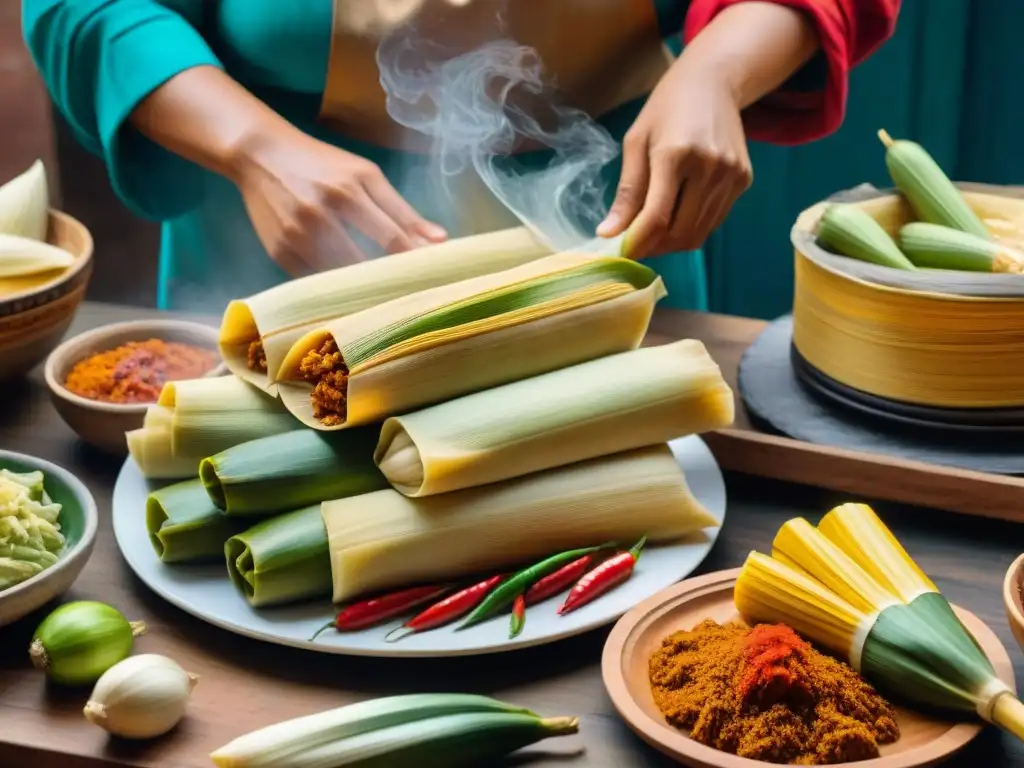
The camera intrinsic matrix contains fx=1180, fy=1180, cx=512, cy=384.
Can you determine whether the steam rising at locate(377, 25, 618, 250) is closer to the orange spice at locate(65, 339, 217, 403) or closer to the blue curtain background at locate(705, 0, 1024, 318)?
the orange spice at locate(65, 339, 217, 403)

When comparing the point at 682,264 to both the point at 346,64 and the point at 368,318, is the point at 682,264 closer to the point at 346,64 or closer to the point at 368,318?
the point at 346,64

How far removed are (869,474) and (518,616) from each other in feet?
1.59

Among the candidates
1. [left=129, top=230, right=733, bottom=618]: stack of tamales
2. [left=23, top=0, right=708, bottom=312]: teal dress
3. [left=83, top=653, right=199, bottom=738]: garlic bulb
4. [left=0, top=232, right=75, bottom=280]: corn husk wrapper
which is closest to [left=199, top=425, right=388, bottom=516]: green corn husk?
[left=129, top=230, right=733, bottom=618]: stack of tamales

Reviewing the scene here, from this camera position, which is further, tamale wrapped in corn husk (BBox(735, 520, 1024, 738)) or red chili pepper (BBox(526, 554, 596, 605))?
red chili pepper (BBox(526, 554, 596, 605))

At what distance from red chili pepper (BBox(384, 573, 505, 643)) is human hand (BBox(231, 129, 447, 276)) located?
53 cm

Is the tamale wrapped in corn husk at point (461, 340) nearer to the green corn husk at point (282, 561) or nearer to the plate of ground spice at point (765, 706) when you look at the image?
the green corn husk at point (282, 561)

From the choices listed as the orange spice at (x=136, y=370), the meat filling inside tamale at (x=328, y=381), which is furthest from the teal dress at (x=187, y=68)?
the meat filling inside tamale at (x=328, y=381)

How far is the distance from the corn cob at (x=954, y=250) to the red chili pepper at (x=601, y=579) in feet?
2.13

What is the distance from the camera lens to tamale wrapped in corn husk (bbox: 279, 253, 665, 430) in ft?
3.97

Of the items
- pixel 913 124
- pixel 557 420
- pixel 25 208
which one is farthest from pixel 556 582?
pixel 913 124

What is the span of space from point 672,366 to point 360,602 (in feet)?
1.38

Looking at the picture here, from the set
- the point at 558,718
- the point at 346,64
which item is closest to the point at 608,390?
the point at 558,718

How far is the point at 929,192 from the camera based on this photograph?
1616 mm

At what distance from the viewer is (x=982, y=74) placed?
2777 mm
